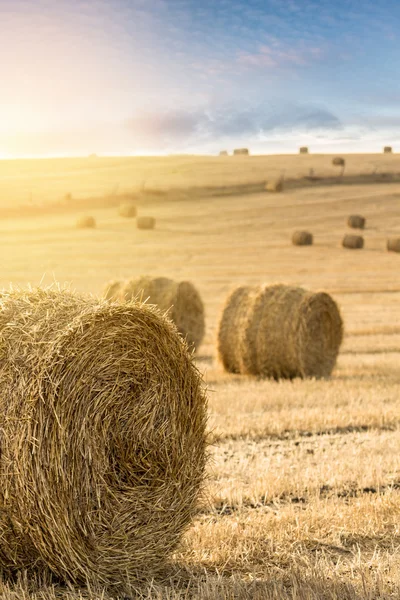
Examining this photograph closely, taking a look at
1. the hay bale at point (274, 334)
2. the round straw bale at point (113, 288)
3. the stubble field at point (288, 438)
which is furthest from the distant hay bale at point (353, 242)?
the hay bale at point (274, 334)

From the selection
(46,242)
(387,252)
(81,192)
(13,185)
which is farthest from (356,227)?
(13,185)

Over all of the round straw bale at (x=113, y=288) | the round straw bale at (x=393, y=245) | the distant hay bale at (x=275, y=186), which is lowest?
the round straw bale at (x=393, y=245)

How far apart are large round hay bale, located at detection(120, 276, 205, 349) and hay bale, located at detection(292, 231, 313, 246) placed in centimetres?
2288

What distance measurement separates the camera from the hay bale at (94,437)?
484 centimetres

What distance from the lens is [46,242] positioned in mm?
39625

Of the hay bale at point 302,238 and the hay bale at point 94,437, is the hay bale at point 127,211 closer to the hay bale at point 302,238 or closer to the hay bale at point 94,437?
the hay bale at point 302,238

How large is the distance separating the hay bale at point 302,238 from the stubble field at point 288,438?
0.51m

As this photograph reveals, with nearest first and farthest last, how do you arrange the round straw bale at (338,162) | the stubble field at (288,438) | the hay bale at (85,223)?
the stubble field at (288,438) < the hay bale at (85,223) < the round straw bale at (338,162)

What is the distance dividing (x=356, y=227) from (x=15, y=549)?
39214 millimetres

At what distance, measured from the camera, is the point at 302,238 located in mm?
37750

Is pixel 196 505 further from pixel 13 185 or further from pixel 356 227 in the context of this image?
pixel 13 185

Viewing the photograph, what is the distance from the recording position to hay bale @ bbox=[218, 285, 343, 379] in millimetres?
13070

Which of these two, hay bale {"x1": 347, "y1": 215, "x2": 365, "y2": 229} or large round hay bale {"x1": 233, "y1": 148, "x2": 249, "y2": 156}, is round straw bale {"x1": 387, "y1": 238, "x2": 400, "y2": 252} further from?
large round hay bale {"x1": 233, "y1": 148, "x2": 249, "y2": 156}

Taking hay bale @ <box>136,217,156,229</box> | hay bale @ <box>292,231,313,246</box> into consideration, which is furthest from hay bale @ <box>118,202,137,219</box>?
hay bale @ <box>292,231,313,246</box>
